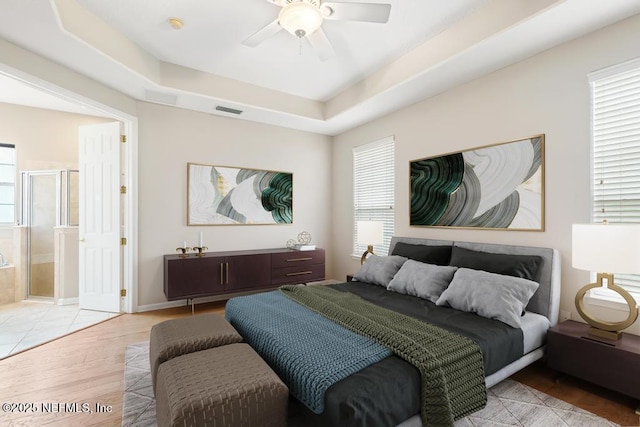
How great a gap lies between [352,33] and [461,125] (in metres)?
1.56

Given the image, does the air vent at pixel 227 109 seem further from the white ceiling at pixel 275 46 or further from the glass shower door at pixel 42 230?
the glass shower door at pixel 42 230

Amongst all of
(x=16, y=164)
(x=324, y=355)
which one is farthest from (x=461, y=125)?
(x=16, y=164)

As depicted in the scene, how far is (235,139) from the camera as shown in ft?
15.3

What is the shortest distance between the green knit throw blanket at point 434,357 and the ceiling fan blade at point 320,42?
7.21 ft

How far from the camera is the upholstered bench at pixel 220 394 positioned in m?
1.35

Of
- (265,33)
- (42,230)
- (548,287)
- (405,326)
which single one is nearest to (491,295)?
(548,287)

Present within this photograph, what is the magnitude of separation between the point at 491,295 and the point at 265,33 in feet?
8.97

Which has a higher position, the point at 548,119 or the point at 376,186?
the point at 548,119

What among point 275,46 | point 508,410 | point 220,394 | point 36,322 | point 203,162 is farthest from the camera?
point 203,162

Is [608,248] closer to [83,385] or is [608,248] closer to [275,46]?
[275,46]

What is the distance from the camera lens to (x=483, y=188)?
3.26 meters

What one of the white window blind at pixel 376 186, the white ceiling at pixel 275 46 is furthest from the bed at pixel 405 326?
the white ceiling at pixel 275 46

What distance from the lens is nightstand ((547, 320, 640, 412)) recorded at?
6.41 ft

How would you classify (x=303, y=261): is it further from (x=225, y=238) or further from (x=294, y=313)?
(x=294, y=313)
